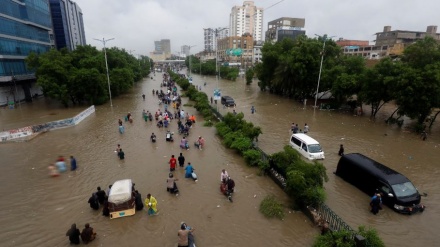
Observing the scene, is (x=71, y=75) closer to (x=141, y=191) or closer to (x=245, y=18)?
(x=141, y=191)

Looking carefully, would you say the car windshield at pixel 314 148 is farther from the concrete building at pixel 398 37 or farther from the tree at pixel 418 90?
the concrete building at pixel 398 37

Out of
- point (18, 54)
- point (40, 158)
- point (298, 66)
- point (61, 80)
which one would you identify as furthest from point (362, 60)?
point (18, 54)

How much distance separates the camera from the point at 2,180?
15.1m

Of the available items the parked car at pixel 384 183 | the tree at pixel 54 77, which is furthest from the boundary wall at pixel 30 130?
the parked car at pixel 384 183

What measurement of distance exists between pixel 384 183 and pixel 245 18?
185904mm

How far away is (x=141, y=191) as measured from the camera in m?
13.8

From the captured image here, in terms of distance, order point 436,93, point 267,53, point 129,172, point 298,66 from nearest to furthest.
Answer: point 129,172
point 436,93
point 298,66
point 267,53

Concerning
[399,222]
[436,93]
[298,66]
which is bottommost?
[399,222]

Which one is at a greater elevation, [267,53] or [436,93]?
[267,53]

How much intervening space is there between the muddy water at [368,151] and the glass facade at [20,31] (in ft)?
112

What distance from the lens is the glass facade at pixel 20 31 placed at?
127ft

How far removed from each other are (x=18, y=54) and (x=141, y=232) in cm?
4669

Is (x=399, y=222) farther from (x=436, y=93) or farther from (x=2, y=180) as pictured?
(x=2, y=180)

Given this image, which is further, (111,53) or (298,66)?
(111,53)
